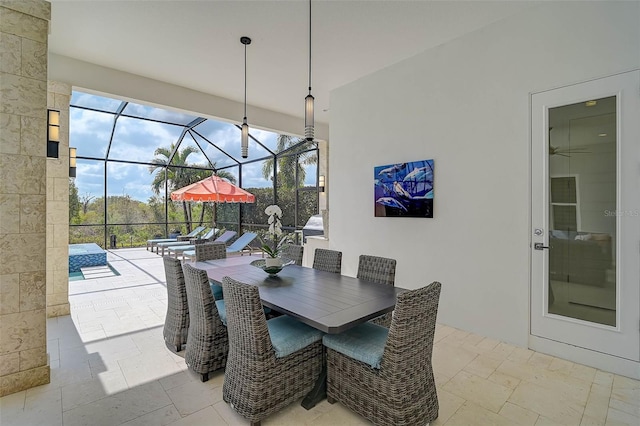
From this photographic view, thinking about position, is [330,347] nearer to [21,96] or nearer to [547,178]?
[547,178]

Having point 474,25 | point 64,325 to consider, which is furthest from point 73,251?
point 474,25

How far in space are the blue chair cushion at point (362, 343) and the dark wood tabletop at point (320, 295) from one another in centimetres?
21

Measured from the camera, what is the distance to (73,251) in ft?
24.0

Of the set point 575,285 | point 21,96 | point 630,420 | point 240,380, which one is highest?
point 21,96

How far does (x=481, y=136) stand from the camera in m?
3.41

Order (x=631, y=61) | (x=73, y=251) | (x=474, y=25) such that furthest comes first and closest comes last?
(x=73, y=251)
(x=474, y=25)
(x=631, y=61)

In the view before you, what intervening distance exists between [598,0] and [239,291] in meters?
3.84

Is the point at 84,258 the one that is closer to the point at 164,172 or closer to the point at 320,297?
the point at 164,172

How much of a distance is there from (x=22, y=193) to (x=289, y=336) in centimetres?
236

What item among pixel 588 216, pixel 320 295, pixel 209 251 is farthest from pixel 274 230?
pixel 588 216

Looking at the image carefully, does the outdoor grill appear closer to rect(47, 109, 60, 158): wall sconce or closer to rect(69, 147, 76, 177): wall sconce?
rect(69, 147, 76, 177): wall sconce

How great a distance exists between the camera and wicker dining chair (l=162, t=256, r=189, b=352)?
2852 mm

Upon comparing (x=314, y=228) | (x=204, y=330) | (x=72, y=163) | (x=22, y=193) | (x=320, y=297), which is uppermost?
(x=72, y=163)

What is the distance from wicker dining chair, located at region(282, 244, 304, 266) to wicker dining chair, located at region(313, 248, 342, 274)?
0.35 meters
